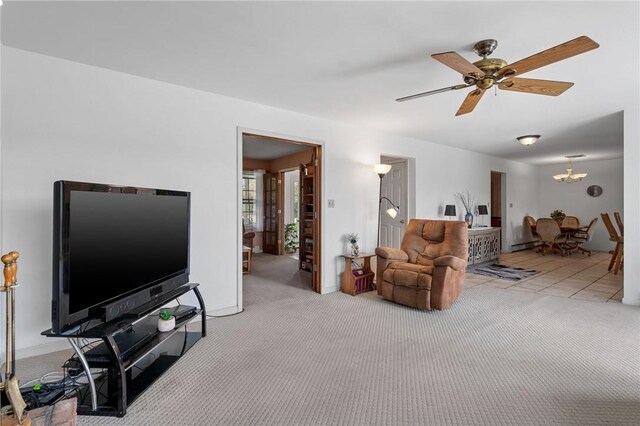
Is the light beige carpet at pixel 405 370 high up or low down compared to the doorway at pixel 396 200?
down

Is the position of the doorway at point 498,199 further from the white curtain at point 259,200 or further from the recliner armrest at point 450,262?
the white curtain at point 259,200

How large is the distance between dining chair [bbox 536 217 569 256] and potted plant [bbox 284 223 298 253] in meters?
6.00

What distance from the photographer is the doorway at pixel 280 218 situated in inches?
171

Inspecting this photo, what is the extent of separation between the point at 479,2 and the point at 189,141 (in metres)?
2.65

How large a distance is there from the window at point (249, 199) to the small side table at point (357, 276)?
420 cm

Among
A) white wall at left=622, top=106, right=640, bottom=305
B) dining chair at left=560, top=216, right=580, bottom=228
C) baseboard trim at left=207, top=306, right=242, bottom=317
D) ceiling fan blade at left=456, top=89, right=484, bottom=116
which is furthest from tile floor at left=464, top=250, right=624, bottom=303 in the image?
baseboard trim at left=207, top=306, right=242, bottom=317

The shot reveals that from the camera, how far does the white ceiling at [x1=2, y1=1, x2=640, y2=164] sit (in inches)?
75.5

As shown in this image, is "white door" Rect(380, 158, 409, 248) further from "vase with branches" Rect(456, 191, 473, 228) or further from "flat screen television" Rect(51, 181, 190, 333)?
"flat screen television" Rect(51, 181, 190, 333)

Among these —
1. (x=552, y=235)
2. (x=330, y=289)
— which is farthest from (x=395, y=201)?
(x=552, y=235)

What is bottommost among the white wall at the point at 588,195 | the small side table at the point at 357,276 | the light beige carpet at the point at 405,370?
the light beige carpet at the point at 405,370

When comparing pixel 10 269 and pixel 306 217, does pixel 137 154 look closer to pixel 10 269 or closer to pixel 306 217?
pixel 10 269

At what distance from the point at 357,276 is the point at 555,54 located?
10.3ft

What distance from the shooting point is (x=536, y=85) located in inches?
93.3

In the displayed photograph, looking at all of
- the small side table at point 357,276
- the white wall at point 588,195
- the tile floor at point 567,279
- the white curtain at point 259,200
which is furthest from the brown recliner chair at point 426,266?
the white wall at point 588,195
